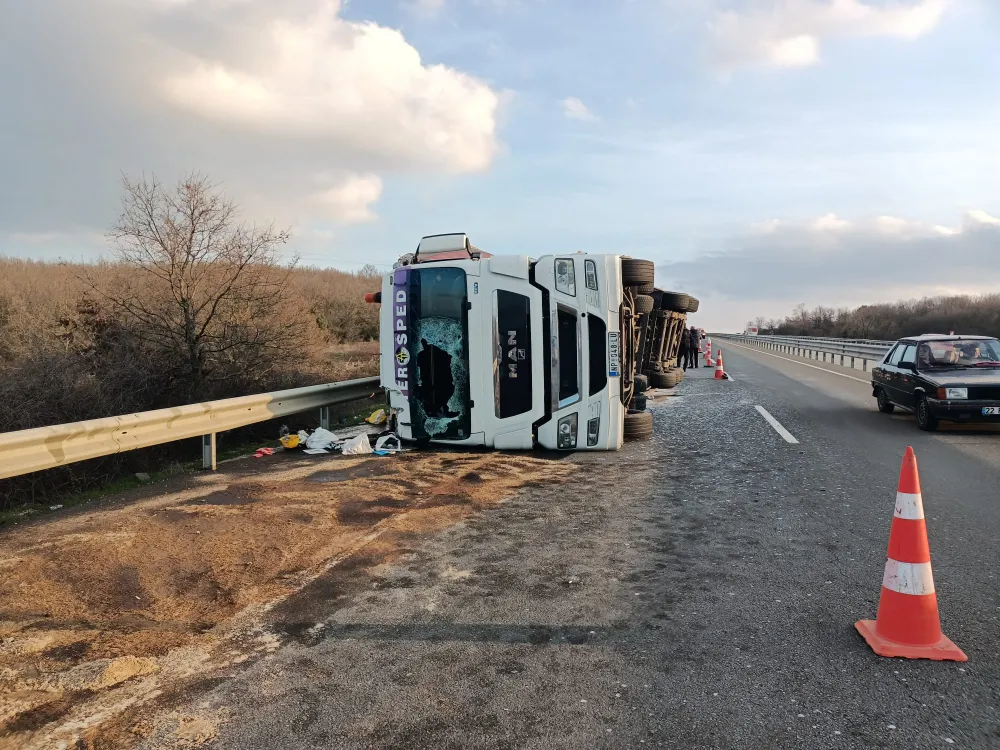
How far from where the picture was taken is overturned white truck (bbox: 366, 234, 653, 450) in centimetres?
795

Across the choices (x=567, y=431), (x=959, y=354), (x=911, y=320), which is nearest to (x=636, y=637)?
(x=567, y=431)

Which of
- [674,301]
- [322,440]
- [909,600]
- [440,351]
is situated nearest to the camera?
[909,600]

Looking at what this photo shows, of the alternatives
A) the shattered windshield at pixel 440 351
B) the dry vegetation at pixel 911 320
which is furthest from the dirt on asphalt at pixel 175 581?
the dry vegetation at pixel 911 320

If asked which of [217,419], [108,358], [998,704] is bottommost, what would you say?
[998,704]

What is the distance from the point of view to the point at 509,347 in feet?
26.2

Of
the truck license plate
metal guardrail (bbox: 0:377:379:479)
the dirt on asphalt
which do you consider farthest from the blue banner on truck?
the truck license plate

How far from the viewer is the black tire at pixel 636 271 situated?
8383mm

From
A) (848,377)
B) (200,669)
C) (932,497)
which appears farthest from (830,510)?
(848,377)

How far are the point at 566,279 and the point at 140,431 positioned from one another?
4.99m

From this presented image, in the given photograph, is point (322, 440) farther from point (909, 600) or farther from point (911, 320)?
point (911, 320)

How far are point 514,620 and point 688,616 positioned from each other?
38.3 inches

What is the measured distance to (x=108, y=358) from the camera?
1099 cm

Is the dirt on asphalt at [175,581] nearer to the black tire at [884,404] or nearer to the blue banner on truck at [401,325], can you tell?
the blue banner on truck at [401,325]

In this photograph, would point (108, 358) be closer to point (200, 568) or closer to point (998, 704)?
point (200, 568)
